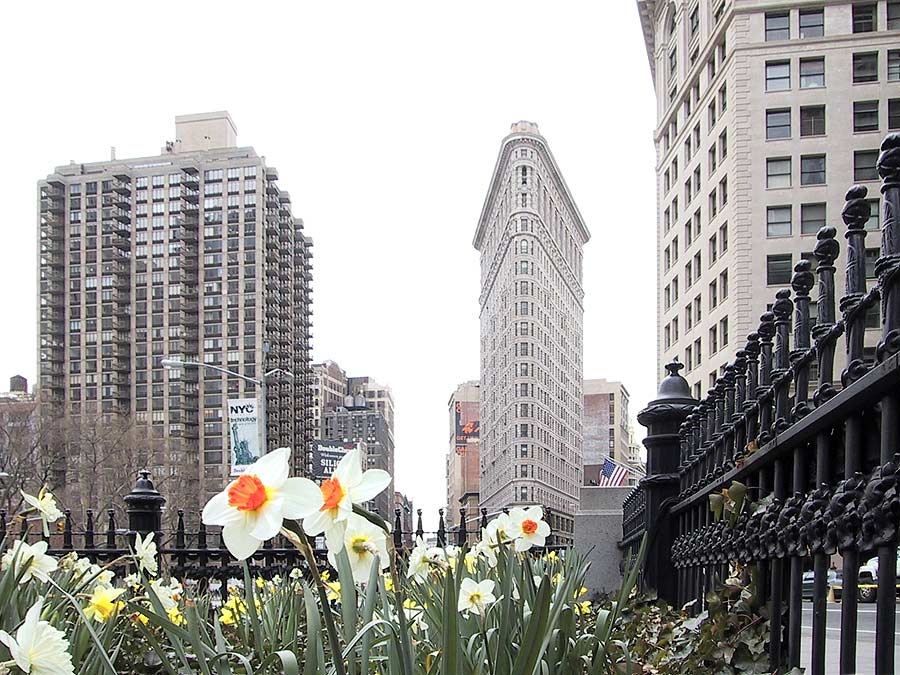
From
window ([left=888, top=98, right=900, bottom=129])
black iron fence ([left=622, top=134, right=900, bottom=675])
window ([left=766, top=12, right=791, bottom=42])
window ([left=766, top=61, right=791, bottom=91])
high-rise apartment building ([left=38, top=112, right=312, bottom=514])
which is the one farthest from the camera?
high-rise apartment building ([left=38, top=112, right=312, bottom=514])

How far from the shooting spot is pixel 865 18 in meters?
45.0

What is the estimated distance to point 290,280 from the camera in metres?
138

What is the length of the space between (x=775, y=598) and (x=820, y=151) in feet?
152

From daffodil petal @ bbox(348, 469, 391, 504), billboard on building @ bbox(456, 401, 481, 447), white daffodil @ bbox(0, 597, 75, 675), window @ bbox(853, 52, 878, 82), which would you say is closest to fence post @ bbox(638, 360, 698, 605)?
daffodil petal @ bbox(348, 469, 391, 504)

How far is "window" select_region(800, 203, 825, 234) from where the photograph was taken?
145 feet

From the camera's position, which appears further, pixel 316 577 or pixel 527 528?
pixel 527 528

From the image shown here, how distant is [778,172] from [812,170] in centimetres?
162

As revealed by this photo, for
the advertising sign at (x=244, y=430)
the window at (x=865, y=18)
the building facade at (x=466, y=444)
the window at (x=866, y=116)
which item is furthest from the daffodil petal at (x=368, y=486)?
the building facade at (x=466, y=444)

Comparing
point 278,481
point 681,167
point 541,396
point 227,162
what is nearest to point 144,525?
point 278,481

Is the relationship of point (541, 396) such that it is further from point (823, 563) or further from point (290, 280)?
point (823, 563)

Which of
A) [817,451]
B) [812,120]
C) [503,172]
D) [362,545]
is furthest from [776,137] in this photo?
[503,172]

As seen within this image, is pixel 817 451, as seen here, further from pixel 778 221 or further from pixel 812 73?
pixel 812 73

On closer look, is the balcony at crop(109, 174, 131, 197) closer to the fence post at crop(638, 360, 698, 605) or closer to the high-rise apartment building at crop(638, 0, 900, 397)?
the high-rise apartment building at crop(638, 0, 900, 397)

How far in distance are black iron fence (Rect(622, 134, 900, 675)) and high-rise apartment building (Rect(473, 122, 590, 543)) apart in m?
102
